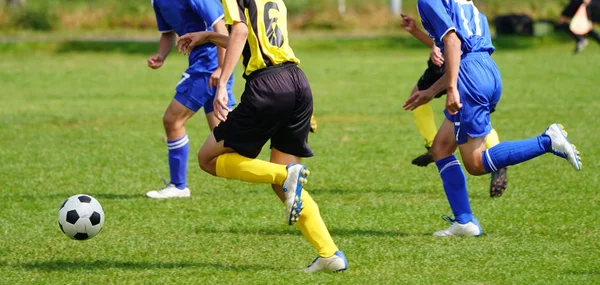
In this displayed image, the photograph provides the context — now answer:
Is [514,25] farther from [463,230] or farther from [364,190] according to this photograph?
[463,230]

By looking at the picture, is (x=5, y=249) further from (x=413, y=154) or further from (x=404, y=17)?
(x=413, y=154)

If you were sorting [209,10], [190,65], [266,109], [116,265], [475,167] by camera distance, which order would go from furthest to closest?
[190,65] < [209,10] < [475,167] < [116,265] < [266,109]

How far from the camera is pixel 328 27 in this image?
33.6m

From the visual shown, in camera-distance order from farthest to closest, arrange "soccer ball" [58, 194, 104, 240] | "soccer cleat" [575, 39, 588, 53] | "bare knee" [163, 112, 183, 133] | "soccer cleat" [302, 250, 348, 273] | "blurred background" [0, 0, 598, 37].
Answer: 1. "blurred background" [0, 0, 598, 37]
2. "soccer cleat" [575, 39, 588, 53]
3. "bare knee" [163, 112, 183, 133]
4. "soccer ball" [58, 194, 104, 240]
5. "soccer cleat" [302, 250, 348, 273]

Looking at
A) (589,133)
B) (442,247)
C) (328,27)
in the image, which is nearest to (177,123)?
(442,247)

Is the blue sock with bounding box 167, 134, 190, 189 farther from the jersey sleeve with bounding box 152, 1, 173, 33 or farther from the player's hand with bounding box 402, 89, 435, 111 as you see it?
the player's hand with bounding box 402, 89, 435, 111

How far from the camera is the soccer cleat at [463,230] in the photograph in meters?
6.82

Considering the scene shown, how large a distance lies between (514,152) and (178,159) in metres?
3.33

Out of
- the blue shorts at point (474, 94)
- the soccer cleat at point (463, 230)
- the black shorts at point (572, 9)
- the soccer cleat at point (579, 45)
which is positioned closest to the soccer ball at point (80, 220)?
the soccer cleat at point (463, 230)

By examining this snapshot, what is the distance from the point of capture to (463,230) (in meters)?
6.82

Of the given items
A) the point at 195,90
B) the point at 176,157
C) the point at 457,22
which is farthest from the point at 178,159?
the point at 457,22

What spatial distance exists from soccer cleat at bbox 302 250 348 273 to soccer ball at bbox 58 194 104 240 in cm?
155

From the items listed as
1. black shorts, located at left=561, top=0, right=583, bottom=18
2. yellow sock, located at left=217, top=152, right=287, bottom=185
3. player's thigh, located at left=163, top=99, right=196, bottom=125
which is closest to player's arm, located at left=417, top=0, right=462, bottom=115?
yellow sock, located at left=217, top=152, right=287, bottom=185

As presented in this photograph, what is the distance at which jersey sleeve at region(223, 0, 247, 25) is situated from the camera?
5438mm
